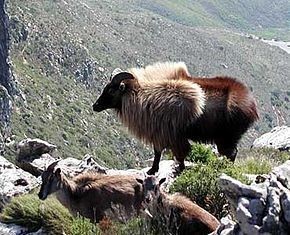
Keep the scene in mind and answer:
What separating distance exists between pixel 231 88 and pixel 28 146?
428 cm

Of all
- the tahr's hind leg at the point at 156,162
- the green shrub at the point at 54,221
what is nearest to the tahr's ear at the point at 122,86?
the tahr's hind leg at the point at 156,162

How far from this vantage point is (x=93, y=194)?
28.2 ft

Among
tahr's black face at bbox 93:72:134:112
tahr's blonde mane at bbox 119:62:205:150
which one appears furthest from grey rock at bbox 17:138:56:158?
tahr's blonde mane at bbox 119:62:205:150

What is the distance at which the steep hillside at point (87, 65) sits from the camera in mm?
89188

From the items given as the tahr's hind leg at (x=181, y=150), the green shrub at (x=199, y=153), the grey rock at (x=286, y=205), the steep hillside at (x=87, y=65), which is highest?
the grey rock at (x=286, y=205)

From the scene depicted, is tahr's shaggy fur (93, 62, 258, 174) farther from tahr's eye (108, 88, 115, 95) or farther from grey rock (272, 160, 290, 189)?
grey rock (272, 160, 290, 189)

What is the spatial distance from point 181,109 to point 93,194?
280cm

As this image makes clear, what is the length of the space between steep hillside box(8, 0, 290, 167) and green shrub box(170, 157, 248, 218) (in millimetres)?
49299

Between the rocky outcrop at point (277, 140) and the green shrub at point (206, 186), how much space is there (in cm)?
813

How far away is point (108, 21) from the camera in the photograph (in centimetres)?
15550

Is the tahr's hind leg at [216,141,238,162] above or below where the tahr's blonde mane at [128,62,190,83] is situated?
below

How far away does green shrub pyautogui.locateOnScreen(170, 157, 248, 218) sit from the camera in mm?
8586

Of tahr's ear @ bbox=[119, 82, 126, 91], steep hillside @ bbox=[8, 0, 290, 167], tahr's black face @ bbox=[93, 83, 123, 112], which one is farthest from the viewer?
steep hillside @ bbox=[8, 0, 290, 167]

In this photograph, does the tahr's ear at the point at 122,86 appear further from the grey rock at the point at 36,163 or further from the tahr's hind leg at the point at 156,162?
the grey rock at the point at 36,163
